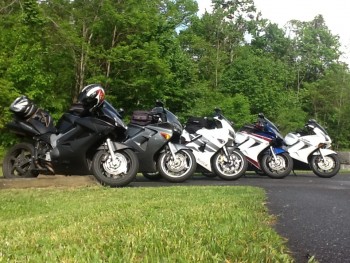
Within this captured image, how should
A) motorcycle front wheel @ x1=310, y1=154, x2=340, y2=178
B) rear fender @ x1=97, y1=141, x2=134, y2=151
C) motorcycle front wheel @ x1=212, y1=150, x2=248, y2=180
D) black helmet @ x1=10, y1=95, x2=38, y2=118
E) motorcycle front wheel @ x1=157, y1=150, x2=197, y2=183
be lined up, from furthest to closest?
motorcycle front wheel @ x1=310, y1=154, x2=340, y2=178 → motorcycle front wheel @ x1=212, y1=150, x2=248, y2=180 → motorcycle front wheel @ x1=157, y1=150, x2=197, y2=183 → black helmet @ x1=10, y1=95, x2=38, y2=118 → rear fender @ x1=97, y1=141, x2=134, y2=151

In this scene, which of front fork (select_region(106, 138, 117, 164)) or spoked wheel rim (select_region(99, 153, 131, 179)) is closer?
front fork (select_region(106, 138, 117, 164))

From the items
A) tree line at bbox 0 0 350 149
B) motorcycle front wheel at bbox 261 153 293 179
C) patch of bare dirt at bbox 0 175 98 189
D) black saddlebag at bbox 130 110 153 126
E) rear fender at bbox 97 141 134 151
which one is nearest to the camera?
A: patch of bare dirt at bbox 0 175 98 189

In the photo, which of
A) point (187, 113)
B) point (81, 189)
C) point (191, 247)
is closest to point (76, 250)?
point (191, 247)

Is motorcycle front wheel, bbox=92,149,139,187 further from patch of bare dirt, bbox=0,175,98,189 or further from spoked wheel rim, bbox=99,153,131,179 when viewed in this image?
patch of bare dirt, bbox=0,175,98,189

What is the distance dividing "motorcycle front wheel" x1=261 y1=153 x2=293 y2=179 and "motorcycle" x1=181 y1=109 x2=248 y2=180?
999mm

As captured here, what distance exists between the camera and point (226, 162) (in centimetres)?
1050

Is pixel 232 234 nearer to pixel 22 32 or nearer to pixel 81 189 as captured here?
pixel 81 189

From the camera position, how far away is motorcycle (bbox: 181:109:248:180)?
34.2ft

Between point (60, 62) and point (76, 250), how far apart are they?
76.1 ft

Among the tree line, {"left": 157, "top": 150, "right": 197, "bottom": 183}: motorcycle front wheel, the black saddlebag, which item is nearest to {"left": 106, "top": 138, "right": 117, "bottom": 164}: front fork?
{"left": 157, "top": 150, "right": 197, "bottom": 183}: motorcycle front wheel

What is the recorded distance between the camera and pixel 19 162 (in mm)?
8969

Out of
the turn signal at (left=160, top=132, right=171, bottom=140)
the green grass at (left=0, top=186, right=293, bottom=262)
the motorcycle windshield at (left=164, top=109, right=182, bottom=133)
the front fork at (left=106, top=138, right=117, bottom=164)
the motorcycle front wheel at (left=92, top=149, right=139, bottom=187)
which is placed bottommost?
the green grass at (left=0, top=186, right=293, bottom=262)

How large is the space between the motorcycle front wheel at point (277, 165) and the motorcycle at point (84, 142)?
4003mm

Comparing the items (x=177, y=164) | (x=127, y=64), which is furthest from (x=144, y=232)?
(x=127, y=64)
